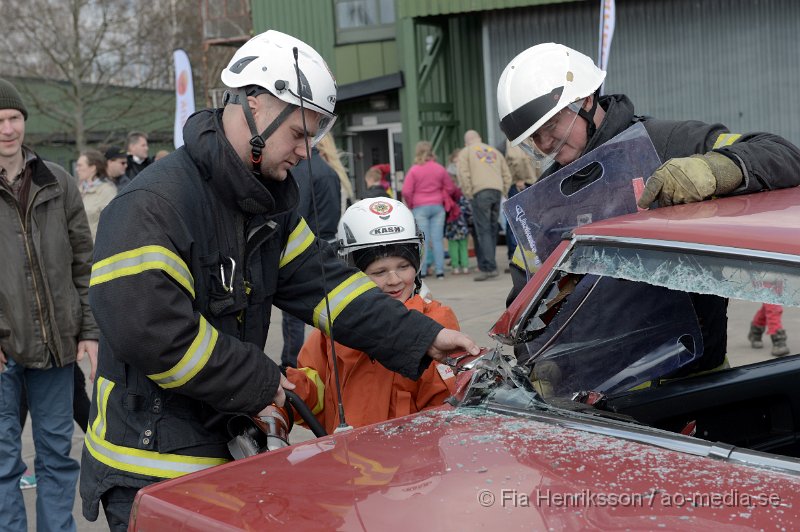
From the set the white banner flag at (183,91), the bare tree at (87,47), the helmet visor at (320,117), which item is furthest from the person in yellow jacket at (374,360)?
the bare tree at (87,47)

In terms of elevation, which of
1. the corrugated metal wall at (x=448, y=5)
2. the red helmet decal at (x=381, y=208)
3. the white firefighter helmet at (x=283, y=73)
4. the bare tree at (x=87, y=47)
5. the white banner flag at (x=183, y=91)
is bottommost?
the red helmet decal at (x=381, y=208)

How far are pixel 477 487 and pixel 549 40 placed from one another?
1428cm

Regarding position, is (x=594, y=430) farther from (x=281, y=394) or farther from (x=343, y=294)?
(x=343, y=294)

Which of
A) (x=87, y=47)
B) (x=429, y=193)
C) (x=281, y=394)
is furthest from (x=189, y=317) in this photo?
(x=87, y=47)

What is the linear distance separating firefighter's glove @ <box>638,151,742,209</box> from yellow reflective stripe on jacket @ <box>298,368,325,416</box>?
4.10 feet

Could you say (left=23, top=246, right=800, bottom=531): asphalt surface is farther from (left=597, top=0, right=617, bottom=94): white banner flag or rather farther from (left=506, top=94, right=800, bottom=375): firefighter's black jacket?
(left=597, top=0, right=617, bottom=94): white banner flag

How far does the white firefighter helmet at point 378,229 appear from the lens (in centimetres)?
355

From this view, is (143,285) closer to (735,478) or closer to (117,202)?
(117,202)

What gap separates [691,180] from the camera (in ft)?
8.07

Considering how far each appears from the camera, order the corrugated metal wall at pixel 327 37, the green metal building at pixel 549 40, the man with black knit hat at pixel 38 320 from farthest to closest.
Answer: the corrugated metal wall at pixel 327 37 → the green metal building at pixel 549 40 → the man with black knit hat at pixel 38 320

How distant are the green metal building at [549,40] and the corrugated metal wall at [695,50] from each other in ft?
0.05

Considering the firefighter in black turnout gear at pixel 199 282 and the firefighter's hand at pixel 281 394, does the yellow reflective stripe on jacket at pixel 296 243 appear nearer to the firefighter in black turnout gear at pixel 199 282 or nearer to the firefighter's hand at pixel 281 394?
the firefighter in black turnout gear at pixel 199 282

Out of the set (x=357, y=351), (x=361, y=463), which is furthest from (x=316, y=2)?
(x=361, y=463)

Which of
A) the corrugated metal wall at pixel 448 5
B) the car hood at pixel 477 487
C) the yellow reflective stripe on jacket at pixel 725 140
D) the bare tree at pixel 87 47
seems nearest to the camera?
the car hood at pixel 477 487
